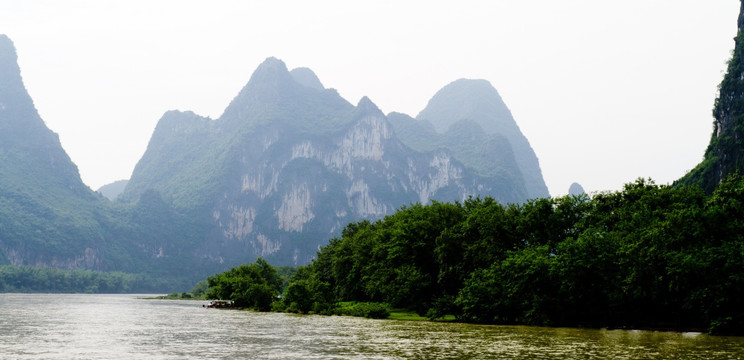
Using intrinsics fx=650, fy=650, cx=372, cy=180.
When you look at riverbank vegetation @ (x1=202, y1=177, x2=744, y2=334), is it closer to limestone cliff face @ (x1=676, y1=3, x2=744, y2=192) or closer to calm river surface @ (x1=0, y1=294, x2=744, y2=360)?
calm river surface @ (x1=0, y1=294, x2=744, y2=360)

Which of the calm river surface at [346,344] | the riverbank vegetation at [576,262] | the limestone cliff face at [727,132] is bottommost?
the calm river surface at [346,344]

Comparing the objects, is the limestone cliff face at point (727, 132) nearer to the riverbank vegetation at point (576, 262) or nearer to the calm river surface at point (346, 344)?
the riverbank vegetation at point (576, 262)

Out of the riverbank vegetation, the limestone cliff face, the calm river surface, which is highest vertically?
the limestone cliff face

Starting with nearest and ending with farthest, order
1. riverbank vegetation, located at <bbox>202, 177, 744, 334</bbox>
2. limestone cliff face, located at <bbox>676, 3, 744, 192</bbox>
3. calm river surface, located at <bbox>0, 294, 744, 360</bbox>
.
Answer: calm river surface, located at <bbox>0, 294, 744, 360</bbox> < riverbank vegetation, located at <bbox>202, 177, 744, 334</bbox> < limestone cliff face, located at <bbox>676, 3, 744, 192</bbox>

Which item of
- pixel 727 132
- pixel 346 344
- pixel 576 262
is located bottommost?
pixel 346 344

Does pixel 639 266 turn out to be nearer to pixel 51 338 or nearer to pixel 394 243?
pixel 394 243

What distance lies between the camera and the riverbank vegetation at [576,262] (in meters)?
47.4

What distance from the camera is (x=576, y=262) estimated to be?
178ft

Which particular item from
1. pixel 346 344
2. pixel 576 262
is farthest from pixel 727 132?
pixel 346 344

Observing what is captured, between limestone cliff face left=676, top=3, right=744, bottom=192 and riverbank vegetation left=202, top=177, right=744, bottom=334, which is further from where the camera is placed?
limestone cliff face left=676, top=3, right=744, bottom=192

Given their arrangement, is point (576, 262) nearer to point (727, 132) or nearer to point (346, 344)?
point (346, 344)

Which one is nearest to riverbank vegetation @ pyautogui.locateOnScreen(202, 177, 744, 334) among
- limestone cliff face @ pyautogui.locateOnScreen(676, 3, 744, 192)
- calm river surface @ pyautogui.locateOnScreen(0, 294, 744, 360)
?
calm river surface @ pyautogui.locateOnScreen(0, 294, 744, 360)

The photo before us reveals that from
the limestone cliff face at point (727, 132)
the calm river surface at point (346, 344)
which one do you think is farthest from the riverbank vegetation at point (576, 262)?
the limestone cliff face at point (727, 132)

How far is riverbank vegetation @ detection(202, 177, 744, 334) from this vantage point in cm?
4738
